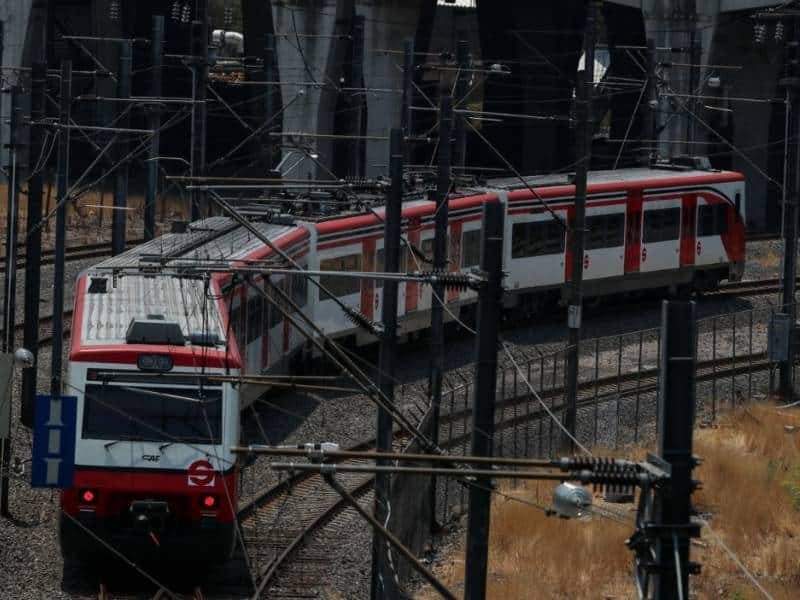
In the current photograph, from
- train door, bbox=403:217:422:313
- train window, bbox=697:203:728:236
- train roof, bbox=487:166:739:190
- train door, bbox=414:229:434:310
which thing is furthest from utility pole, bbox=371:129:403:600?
train window, bbox=697:203:728:236

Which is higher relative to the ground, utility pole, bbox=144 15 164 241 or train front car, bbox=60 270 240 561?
utility pole, bbox=144 15 164 241

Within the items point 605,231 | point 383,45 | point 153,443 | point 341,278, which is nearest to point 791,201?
point 605,231

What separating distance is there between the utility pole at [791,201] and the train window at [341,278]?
7.20 meters

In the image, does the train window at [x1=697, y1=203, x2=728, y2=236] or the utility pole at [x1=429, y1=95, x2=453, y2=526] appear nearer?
the utility pole at [x1=429, y1=95, x2=453, y2=526]

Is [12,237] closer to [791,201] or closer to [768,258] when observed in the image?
[791,201]

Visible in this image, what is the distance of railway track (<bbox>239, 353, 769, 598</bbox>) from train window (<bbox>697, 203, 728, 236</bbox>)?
954 cm

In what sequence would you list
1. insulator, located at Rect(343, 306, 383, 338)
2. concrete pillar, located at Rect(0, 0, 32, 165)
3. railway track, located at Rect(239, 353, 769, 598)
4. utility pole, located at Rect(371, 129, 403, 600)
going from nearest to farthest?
insulator, located at Rect(343, 306, 383, 338) → utility pole, located at Rect(371, 129, 403, 600) → railway track, located at Rect(239, 353, 769, 598) → concrete pillar, located at Rect(0, 0, 32, 165)

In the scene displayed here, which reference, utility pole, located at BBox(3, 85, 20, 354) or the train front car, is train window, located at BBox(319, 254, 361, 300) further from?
the train front car

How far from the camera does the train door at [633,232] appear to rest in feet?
113

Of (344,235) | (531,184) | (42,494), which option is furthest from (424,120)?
(42,494)

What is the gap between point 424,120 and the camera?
64438mm

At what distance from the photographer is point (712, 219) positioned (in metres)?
36.7

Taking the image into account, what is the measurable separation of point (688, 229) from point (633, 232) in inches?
76.2

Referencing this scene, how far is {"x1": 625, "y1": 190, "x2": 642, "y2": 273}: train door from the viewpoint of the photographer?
1356 inches
